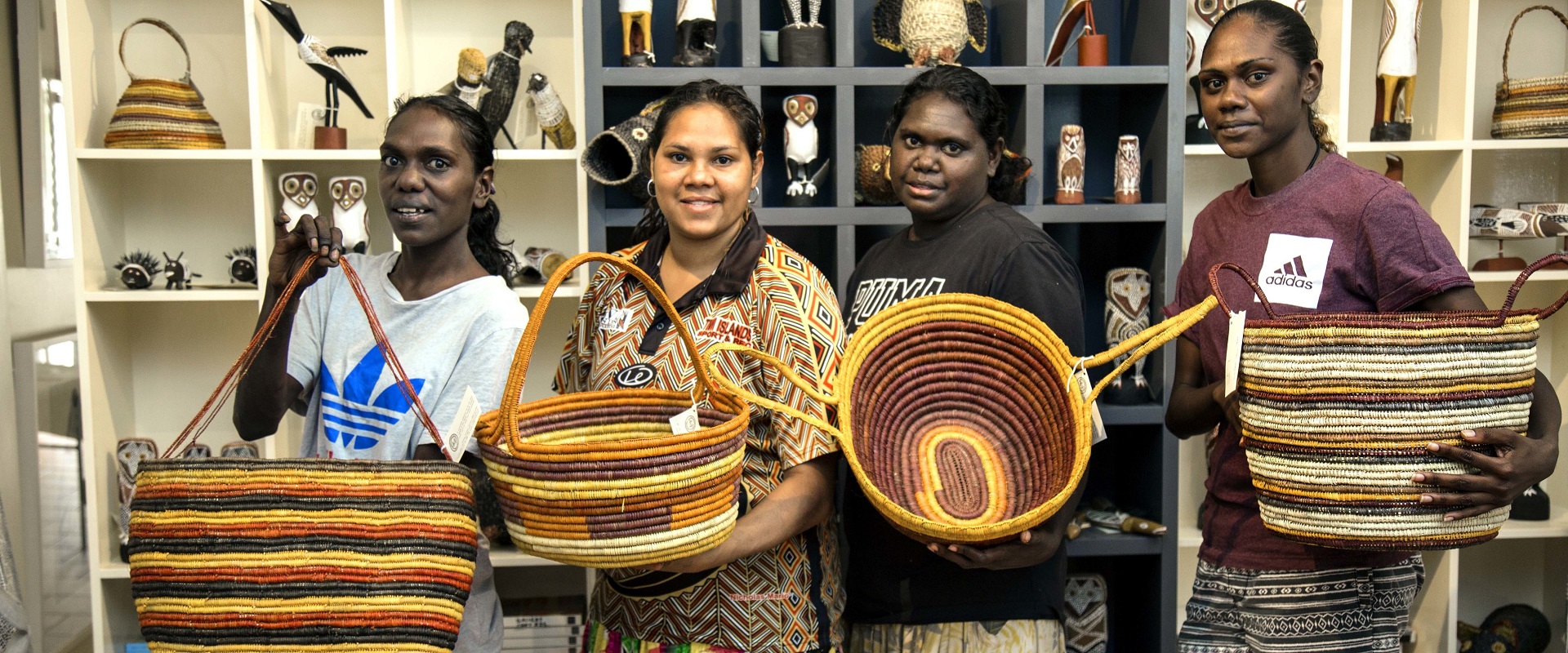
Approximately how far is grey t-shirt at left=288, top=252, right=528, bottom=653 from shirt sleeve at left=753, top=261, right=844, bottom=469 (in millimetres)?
363

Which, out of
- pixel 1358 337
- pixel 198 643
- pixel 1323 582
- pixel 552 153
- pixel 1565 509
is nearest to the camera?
pixel 198 643

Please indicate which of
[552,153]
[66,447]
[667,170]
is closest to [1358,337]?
[667,170]

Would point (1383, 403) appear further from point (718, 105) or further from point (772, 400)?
point (718, 105)

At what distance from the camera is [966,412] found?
1754mm

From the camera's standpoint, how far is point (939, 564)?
5.40 ft

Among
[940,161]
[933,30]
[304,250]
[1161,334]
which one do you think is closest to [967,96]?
[940,161]

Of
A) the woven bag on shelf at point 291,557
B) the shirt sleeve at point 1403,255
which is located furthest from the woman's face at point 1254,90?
A: the woven bag on shelf at point 291,557

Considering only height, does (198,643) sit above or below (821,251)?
below

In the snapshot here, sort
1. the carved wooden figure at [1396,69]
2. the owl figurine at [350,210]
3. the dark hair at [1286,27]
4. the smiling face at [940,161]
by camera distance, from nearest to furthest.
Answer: the dark hair at [1286,27]
the smiling face at [940,161]
the owl figurine at [350,210]
the carved wooden figure at [1396,69]

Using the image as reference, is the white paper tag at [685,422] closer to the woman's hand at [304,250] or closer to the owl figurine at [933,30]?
the woman's hand at [304,250]

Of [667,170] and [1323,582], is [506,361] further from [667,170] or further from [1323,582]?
[1323,582]

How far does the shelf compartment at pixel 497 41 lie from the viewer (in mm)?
2893

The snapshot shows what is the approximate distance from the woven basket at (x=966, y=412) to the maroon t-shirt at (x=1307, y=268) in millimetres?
209

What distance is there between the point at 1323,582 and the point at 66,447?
9.88ft
